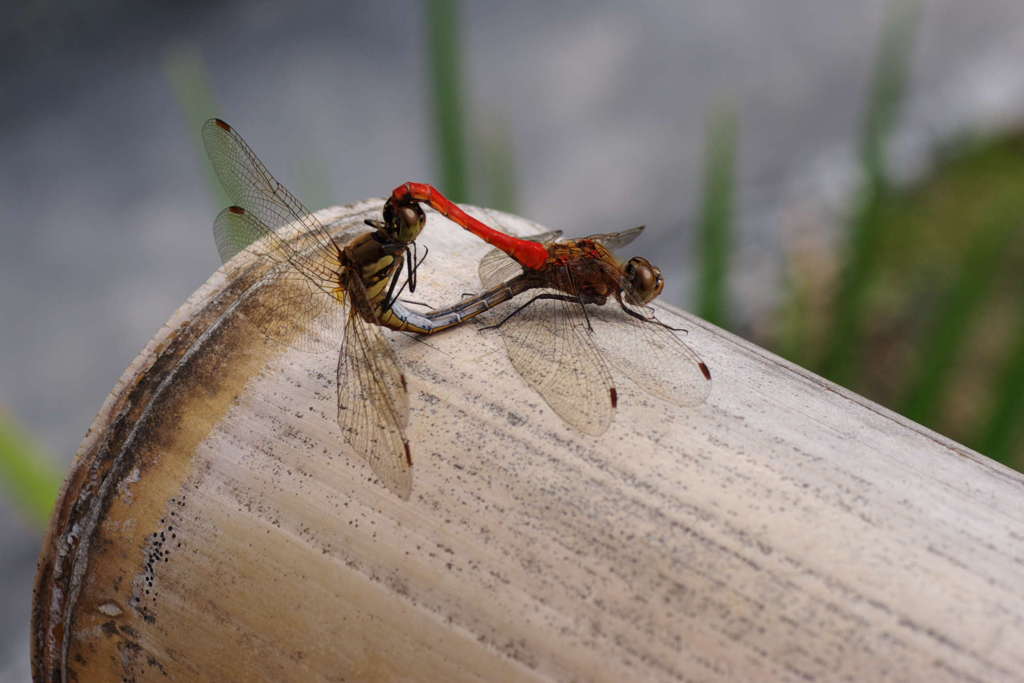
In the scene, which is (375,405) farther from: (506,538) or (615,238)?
(615,238)

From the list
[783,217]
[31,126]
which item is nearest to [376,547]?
[31,126]

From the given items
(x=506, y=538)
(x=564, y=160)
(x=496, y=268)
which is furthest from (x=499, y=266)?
(x=564, y=160)

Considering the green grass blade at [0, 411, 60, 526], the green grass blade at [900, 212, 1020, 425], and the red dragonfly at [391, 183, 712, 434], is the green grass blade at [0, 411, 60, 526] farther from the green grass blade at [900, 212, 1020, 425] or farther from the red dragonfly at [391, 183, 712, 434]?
the green grass blade at [900, 212, 1020, 425]

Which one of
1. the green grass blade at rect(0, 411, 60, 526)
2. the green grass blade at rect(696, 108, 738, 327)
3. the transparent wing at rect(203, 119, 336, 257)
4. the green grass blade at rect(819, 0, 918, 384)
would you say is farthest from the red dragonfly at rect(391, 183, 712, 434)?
the green grass blade at rect(0, 411, 60, 526)

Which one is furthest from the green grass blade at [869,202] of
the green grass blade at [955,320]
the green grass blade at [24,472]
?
the green grass blade at [24,472]

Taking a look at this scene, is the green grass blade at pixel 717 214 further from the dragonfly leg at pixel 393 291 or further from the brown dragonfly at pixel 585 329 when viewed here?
the dragonfly leg at pixel 393 291

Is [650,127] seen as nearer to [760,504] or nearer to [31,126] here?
[31,126]
